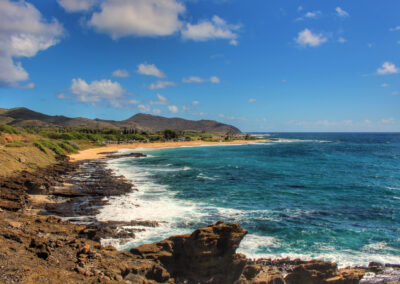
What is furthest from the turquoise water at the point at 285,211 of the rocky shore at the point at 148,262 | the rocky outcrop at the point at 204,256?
the rocky outcrop at the point at 204,256

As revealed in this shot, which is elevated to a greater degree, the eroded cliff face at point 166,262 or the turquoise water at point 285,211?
the eroded cliff face at point 166,262

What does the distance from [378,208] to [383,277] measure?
13.8 metres

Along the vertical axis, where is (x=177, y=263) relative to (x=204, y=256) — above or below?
below

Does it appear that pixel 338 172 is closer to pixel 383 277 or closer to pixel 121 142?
pixel 383 277

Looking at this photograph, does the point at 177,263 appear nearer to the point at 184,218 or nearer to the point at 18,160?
the point at 184,218

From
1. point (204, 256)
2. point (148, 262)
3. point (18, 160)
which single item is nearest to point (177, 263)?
point (148, 262)

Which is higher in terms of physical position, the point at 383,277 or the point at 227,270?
the point at 227,270

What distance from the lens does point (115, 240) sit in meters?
15.7

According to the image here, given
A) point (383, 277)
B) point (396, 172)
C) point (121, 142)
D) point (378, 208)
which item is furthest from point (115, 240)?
point (121, 142)

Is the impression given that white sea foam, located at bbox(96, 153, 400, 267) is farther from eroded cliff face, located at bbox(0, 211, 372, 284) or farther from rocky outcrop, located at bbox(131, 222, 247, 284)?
rocky outcrop, located at bbox(131, 222, 247, 284)

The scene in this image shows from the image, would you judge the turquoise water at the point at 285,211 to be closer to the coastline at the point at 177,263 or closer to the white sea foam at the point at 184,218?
the white sea foam at the point at 184,218

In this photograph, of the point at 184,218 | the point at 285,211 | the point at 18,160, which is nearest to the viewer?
the point at 184,218

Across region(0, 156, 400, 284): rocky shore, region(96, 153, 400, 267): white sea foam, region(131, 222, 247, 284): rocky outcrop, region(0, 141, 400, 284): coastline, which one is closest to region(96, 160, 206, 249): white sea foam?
region(96, 153, 400, 267): white sea foam

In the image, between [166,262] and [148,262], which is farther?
[166,262]
